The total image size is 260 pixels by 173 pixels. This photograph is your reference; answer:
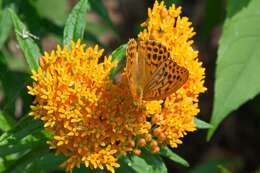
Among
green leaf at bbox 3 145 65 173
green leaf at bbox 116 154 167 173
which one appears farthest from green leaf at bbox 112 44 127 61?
green leaf at bbox 3 145 65 173

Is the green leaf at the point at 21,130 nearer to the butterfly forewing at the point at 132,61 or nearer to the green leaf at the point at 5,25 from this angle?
the butterfly forewing at the point at 132,61

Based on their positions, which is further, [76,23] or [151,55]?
[76,23]

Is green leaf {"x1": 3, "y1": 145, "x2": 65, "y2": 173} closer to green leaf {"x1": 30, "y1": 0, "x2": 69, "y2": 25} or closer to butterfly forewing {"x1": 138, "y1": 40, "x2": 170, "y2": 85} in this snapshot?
butterfly forewing {"x1": 138, "y1": 40, "x2": 170, "y2": 85}

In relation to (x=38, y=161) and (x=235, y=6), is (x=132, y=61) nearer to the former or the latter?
(x=38, y=161)

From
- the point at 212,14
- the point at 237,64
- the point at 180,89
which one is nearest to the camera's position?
the point at 180,89

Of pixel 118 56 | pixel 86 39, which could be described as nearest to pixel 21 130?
pixel 118 56

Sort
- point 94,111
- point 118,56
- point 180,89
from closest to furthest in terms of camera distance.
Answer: point 94,111, point 180,89, point 118,56

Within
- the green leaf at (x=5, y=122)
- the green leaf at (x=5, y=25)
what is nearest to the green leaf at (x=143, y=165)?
the green leaf at (x=5, y=122)
